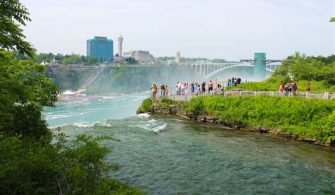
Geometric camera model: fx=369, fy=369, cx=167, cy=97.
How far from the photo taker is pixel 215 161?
1830cm

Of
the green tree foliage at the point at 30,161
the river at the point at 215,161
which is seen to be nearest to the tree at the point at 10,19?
the green tree foliage at the point at 30,161

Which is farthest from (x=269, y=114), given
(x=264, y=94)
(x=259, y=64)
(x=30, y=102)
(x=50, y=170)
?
(x=259, y=64)

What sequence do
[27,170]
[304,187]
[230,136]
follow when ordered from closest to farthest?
1. [27,170]
2. [304,187]
3. [230,136]

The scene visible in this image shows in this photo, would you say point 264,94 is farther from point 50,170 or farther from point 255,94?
point 50,170

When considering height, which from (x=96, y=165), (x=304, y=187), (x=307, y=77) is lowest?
(x=304, y=187)

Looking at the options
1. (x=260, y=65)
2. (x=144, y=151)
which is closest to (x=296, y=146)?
(x=144, y=151)

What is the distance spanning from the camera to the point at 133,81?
125 metres

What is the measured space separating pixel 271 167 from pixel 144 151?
6769 mm

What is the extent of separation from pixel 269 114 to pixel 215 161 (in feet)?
33.7

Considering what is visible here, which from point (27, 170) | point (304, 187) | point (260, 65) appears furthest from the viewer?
point (260, 65)

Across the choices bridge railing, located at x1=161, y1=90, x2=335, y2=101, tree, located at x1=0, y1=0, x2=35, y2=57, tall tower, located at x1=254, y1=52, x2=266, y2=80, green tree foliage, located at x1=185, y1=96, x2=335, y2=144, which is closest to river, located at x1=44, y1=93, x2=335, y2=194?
green tree foliage, located at x1=185, y1=96, x2=335, y2=144

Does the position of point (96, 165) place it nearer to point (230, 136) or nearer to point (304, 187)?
point (304, 187)

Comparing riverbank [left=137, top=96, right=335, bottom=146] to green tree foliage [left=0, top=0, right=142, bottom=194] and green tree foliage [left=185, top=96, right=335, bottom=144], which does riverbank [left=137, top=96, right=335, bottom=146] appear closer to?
green tree foliage [left=185, top=96, right=335, bottom=144]

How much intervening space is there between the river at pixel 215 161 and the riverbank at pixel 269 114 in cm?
124
